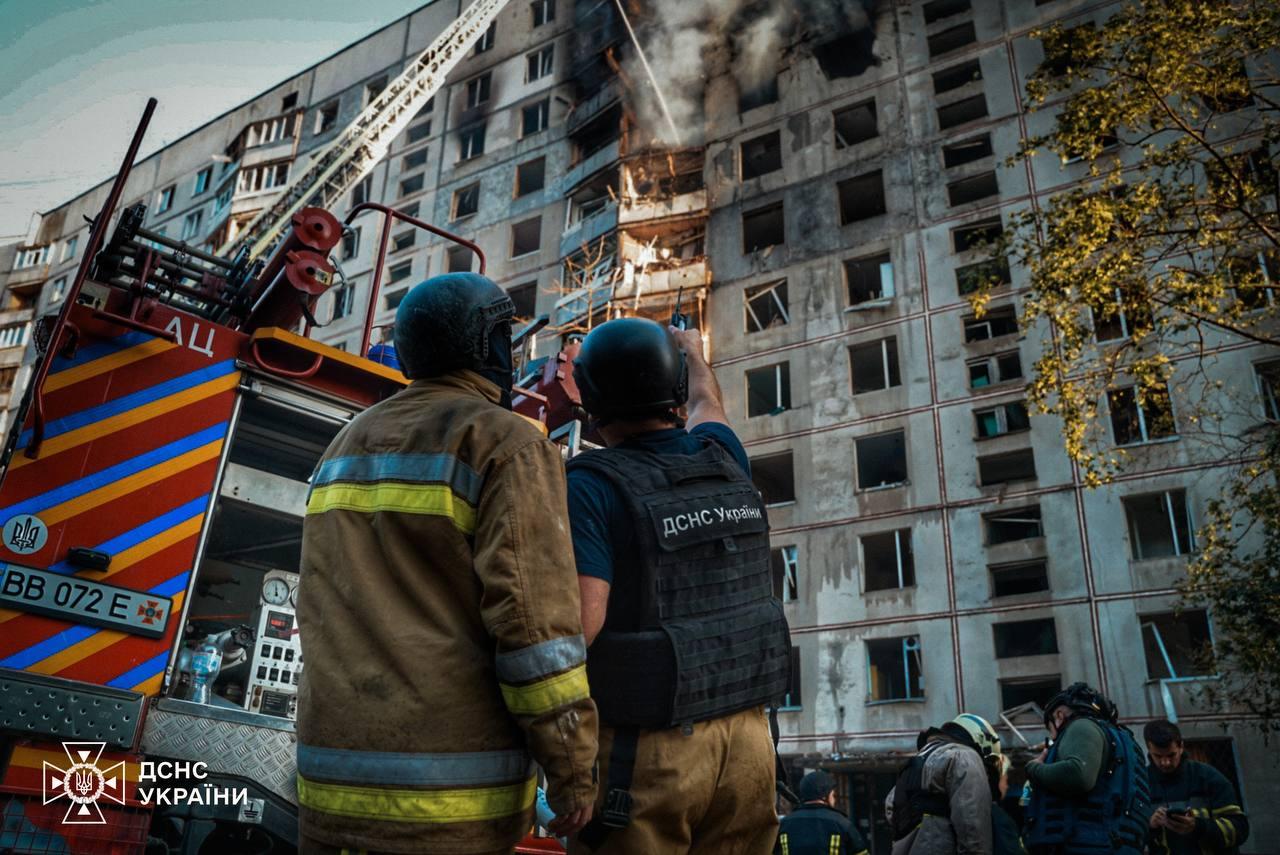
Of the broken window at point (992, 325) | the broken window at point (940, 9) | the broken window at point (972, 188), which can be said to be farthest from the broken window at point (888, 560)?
the broken window at point (940, 9)

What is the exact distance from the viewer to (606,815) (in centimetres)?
194

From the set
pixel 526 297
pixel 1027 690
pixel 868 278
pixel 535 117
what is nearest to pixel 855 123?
pixel 868 278

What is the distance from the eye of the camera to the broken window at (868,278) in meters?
26.1

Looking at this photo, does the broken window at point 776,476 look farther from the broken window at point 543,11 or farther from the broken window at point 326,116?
the broken window at point 326,116

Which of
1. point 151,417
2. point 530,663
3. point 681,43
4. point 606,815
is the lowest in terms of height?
point 606,815

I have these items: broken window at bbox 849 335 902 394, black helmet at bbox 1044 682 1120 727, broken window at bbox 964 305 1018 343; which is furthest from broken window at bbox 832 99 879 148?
black helmet at bbox 1044 682 1120 727

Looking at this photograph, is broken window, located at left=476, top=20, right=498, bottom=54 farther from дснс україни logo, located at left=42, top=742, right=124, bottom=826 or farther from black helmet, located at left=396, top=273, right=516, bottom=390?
black helmet, located at left=396, top=273, right=516, bottom=390

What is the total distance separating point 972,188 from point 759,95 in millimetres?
8946

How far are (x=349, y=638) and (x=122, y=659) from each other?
72.8 inches

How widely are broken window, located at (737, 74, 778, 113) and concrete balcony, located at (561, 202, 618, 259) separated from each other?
6.05 m

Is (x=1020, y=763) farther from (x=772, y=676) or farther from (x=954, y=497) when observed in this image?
(x=772, y=676)

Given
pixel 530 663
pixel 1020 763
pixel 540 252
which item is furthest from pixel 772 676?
pixel 540 252

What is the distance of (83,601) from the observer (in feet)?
10.8

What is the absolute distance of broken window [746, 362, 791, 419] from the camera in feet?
86.5
